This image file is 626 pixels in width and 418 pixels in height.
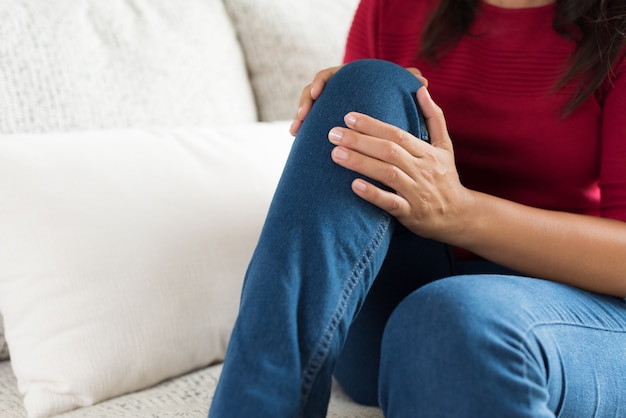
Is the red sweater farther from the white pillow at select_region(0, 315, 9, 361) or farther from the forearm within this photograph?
the white pillow at select_region(0, 315, 9, 361)

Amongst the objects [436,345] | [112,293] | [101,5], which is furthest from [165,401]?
[101,5]

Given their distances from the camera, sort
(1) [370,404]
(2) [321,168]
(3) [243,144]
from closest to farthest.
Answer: (2) [321,168]
(1) [370,404]
(3) [243,144]

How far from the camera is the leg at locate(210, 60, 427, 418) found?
668 millimetres

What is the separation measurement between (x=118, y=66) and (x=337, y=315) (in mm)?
639

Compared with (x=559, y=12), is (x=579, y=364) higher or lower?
lower

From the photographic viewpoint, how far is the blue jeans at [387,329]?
0.65 metres

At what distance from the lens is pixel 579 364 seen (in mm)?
705

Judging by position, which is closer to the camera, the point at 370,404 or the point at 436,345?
the point at 436,345

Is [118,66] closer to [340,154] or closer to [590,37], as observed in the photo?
[340,154]

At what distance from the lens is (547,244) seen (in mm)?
866

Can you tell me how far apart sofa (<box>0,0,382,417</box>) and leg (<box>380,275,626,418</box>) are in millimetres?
269

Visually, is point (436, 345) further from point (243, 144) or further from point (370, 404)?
point (243, 144)

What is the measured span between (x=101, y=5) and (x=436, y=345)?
2.69 feet

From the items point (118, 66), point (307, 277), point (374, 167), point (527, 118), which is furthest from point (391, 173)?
point (118, 66)
